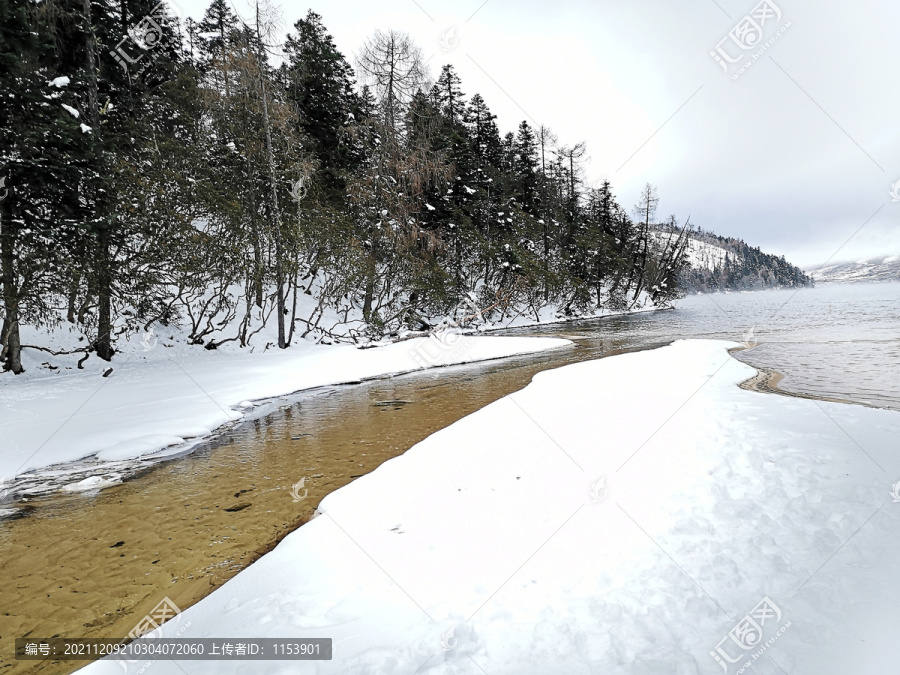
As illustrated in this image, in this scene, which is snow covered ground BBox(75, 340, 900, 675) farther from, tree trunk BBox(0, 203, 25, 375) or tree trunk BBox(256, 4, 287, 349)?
tree trunk BBox(256, 4, 287, 349)

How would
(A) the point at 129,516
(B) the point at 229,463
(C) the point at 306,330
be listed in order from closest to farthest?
(A) the point at 129,516 → (B) the point at 229,463 → (C) the point at 306,330

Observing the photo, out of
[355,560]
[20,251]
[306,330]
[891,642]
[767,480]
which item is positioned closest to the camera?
[891,642]

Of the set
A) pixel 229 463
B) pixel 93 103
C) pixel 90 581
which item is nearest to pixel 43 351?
pixel 93 103

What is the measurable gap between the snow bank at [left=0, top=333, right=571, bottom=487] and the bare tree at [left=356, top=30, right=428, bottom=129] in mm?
10842

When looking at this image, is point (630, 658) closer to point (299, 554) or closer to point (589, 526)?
point (589, 526)

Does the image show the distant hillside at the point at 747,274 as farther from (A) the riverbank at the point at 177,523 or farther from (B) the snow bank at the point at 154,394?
(A) the riverbank at the point at 177,523

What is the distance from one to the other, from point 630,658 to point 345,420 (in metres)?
6.16

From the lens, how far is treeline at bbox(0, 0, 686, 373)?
867cm

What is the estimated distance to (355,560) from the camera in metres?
3.12

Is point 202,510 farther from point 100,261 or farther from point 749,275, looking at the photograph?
point 749,275

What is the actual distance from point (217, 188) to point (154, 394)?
9.32m

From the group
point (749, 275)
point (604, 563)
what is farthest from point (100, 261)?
point (749, 275)

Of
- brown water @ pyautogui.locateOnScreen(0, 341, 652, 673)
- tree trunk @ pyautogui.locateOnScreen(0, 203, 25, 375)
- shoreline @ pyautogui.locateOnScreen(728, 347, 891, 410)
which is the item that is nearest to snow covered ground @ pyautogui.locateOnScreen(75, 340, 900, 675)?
brown water @ pyautogui.locateOnScreen(0, 341, 652, 673)

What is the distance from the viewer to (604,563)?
2.80 metres
